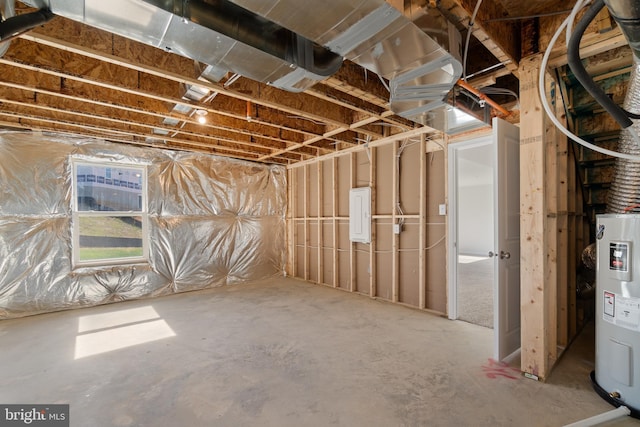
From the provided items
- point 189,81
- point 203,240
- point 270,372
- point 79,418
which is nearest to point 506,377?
point 270,372

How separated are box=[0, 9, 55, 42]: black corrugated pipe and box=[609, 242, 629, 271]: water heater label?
3328 mm

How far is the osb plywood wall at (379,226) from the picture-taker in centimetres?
361

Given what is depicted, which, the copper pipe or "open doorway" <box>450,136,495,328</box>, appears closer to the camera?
the copper pipe

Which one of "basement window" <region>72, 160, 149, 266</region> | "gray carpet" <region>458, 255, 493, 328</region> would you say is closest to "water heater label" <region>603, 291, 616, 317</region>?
"gray carpet" <region>458, 255, 493, 328</region>

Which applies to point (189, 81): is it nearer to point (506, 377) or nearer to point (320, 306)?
point (320, 306)

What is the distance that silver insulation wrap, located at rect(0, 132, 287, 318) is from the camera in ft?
12.0

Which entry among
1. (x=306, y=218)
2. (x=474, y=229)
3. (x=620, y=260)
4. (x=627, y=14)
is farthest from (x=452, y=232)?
(x=474, y=229)

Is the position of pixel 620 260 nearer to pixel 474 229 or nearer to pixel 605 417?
pixel 605 417

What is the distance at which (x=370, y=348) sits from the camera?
2.59 m

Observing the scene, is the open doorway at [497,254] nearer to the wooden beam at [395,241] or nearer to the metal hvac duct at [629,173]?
the metal hvac duct at [629,173]

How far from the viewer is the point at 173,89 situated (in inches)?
107

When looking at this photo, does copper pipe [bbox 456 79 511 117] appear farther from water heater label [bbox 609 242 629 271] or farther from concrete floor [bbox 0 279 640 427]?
concrete floor [bbox 0 279 640 427]

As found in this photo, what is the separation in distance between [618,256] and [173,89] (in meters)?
→ 3.62

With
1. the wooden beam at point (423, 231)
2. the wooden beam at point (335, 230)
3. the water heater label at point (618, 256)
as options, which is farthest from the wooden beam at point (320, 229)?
the water heater label at point (618, 256)
